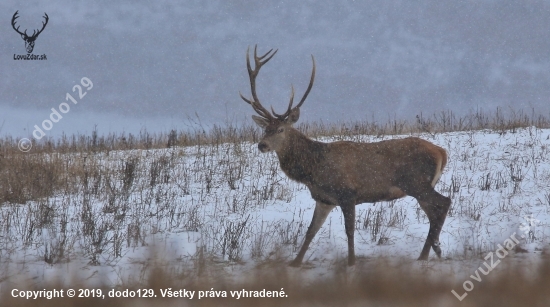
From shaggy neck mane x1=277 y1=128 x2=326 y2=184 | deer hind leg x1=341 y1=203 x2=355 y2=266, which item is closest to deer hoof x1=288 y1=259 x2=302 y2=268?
deer hind leg x1=341 y1=203 x2=355 y2=266

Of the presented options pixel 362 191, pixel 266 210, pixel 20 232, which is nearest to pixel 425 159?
pixel 362 191

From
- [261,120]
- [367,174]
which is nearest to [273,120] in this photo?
[261,120]

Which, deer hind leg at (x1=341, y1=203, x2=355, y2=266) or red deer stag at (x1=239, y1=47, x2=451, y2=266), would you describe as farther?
red deer stag at (x1=239, y1=47, x2=451, y2=266)

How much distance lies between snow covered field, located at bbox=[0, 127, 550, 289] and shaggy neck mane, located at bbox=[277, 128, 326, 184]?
2.72ft

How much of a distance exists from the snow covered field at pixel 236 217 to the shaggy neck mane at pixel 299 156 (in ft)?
2.72

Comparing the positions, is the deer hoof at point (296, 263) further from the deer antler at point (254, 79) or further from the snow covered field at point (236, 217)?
the deer antler at point (254, 79)

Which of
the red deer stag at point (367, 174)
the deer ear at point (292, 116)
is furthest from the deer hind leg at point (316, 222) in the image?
the deer ear at point (292, 116)

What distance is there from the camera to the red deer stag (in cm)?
745

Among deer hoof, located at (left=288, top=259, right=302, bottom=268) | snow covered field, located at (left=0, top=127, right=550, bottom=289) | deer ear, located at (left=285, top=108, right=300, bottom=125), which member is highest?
deer ear, located at (left=285, top=108, right=300, bottom=125)

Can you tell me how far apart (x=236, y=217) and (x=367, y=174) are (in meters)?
2.32

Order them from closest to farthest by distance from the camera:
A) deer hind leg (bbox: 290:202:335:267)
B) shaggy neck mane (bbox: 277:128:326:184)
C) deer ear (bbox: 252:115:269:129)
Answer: deer hind leg (bbox: 290:202:335:267)
shaggy neck mane (bbox: 277:128:326:184)
deer ear (bbox: 252:115:269:129)

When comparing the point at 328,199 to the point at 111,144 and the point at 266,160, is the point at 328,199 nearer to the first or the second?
the point at 266,160

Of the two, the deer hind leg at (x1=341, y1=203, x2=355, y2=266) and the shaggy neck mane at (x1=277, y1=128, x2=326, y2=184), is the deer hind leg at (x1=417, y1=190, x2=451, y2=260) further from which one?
the shaggy neck mane at (x1=277, y1=128, x2=326, y2=184)

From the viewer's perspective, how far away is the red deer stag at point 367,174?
7.45m
